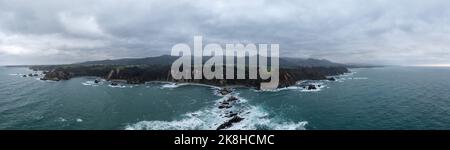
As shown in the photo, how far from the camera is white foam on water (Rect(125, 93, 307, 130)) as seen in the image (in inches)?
2119

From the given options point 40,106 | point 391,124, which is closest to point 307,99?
point 391,124

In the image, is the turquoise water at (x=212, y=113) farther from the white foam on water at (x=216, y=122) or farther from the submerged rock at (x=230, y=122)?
the submerged rock at (x=230, y=122)

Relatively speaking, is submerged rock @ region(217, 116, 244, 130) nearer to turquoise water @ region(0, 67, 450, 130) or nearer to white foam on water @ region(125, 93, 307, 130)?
white foam on water @ region(125, 93, 307, 130)

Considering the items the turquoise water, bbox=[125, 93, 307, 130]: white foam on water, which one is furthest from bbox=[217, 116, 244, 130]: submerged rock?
the turquoise water

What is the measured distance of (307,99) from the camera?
88500 mm
